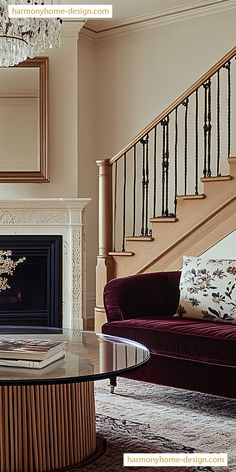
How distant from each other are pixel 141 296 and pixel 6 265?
2309 millimetres

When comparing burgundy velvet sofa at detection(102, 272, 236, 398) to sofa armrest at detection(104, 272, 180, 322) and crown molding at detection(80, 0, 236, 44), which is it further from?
crown molding at detection(80, 0, 236, 44)

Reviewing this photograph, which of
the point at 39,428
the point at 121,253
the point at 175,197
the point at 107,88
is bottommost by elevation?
the point at 39,428

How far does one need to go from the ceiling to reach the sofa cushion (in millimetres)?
3711

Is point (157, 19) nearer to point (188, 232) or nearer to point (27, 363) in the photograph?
point (188, 232)

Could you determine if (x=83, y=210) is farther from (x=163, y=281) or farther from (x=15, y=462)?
(x=15, y=462)

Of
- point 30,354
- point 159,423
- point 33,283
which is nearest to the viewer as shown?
point 30,354

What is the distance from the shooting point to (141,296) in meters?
4.30

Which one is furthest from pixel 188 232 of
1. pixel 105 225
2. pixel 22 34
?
pixel 22 34

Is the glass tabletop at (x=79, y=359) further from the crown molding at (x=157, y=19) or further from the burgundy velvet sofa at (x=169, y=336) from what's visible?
the crown molding at (x=157, y=19)

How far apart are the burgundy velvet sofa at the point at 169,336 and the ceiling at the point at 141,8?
10.9 feet

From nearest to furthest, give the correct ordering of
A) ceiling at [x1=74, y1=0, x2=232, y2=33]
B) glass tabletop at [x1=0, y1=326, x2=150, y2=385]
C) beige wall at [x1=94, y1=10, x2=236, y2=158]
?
glass tabletop at [x1=0, y1=326, x2=150, y2=385] → ceiling at [x1=74, y1=0, x2=232, y2=33] → beige wall at [x1=94, y1=10, x2=236, y2=158]

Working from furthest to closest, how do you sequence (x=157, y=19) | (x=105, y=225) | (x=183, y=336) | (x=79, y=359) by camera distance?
(x=157, y=19) → (x=105, y=225) → (x=183, y=336) → (x=79, y=359)

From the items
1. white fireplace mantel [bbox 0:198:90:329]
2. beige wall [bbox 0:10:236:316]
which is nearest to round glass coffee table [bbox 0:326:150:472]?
white fireplace mantel [bbox 0:198:90:329]

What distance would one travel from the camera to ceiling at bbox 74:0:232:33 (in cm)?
666
